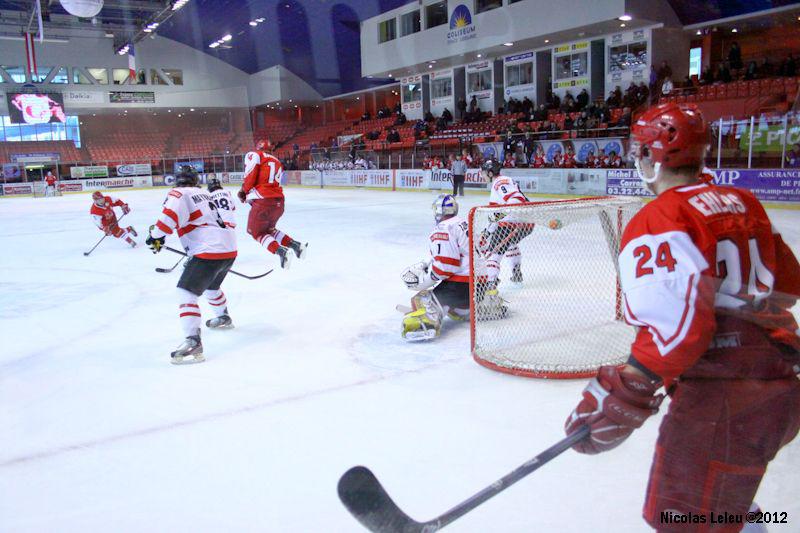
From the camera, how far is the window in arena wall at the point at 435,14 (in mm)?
22170

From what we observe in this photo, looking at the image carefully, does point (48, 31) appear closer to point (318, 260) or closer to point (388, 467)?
point (318, 260)

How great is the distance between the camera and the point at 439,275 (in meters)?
3.87

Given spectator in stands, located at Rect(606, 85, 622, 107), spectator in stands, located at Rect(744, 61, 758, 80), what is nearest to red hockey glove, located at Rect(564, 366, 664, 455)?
spectator in stands, located at Rect(744, 61, 758, 80)

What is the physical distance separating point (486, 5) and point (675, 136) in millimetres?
20898

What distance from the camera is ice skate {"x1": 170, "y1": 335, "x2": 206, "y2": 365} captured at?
3.62 m

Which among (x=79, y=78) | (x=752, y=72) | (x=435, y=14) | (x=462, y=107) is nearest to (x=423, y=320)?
(x=752, y=72)

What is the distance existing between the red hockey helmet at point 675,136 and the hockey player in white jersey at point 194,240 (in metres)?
3.03

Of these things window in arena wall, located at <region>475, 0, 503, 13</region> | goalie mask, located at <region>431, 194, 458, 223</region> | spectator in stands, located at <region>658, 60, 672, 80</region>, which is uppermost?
window in arena wall, located at <region>475, 0, 503, 13</region>

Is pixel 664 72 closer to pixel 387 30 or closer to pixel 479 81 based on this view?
pixel 479 81

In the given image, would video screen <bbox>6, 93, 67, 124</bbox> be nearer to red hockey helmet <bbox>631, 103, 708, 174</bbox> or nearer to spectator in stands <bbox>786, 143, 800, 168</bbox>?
spectator in stands <bbox>786, 143, 800, 168</bbox>

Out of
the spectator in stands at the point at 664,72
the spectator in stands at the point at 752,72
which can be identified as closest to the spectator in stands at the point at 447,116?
the spectator in stands at the point at 664,72

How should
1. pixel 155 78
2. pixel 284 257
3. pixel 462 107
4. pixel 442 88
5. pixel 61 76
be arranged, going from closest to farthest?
pixel 284 257 < pixel 462 107 < pixel 442 88 < pixel 61 76 < pixel 155 78

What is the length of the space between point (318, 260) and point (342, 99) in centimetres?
2617

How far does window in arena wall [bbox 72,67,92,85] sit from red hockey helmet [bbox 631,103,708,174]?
33.6 meters
